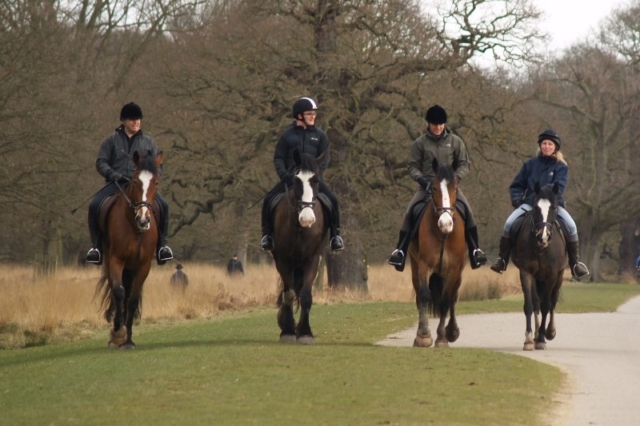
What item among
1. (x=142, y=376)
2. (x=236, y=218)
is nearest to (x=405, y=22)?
(x=236, y=218)

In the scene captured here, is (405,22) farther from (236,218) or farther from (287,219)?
(287,219)

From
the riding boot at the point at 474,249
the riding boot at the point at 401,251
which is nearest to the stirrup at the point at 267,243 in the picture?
the riding boot at the point at 401,251

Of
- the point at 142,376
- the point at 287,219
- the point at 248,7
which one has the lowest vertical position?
the point at 142,376

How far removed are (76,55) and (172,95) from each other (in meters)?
3.11

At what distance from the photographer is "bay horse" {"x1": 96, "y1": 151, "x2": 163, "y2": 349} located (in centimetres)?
1513

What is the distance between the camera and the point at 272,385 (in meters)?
11.5

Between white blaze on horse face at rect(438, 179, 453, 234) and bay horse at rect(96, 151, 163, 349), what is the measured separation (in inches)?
139

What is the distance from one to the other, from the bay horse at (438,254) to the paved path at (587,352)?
3.62 ft

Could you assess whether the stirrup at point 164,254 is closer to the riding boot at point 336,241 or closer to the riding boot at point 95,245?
the riding boot at point 95,245

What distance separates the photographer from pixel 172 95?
35.6 metres

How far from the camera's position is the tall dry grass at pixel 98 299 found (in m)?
22.2

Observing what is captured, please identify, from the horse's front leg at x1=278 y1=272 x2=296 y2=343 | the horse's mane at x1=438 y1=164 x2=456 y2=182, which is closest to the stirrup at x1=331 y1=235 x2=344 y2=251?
the horse's front leg at x1=278 y1=272 x2=296 y2=343

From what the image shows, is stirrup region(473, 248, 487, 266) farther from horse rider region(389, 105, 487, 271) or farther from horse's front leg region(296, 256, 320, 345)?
horse's front leg region(296, 256, 320, 345)

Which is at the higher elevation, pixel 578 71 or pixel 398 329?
pixel 578 71
